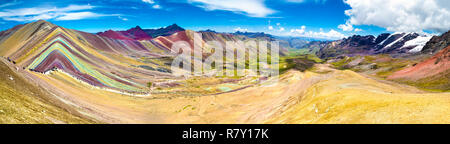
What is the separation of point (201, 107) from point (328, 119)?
31510 mm

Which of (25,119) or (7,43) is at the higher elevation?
(7,43)

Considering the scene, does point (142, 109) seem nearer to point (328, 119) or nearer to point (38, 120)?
point (38, 120)

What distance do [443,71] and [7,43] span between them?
628 ft

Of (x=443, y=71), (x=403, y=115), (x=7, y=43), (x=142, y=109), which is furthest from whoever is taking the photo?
(x=7, y=43)

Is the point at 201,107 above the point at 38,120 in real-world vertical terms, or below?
below

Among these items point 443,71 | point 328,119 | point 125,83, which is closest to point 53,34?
point 125,83

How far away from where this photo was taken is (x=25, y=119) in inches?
522

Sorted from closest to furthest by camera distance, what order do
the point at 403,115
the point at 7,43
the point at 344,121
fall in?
the point at 403,115
the point at 344,121
the point at 7,43
